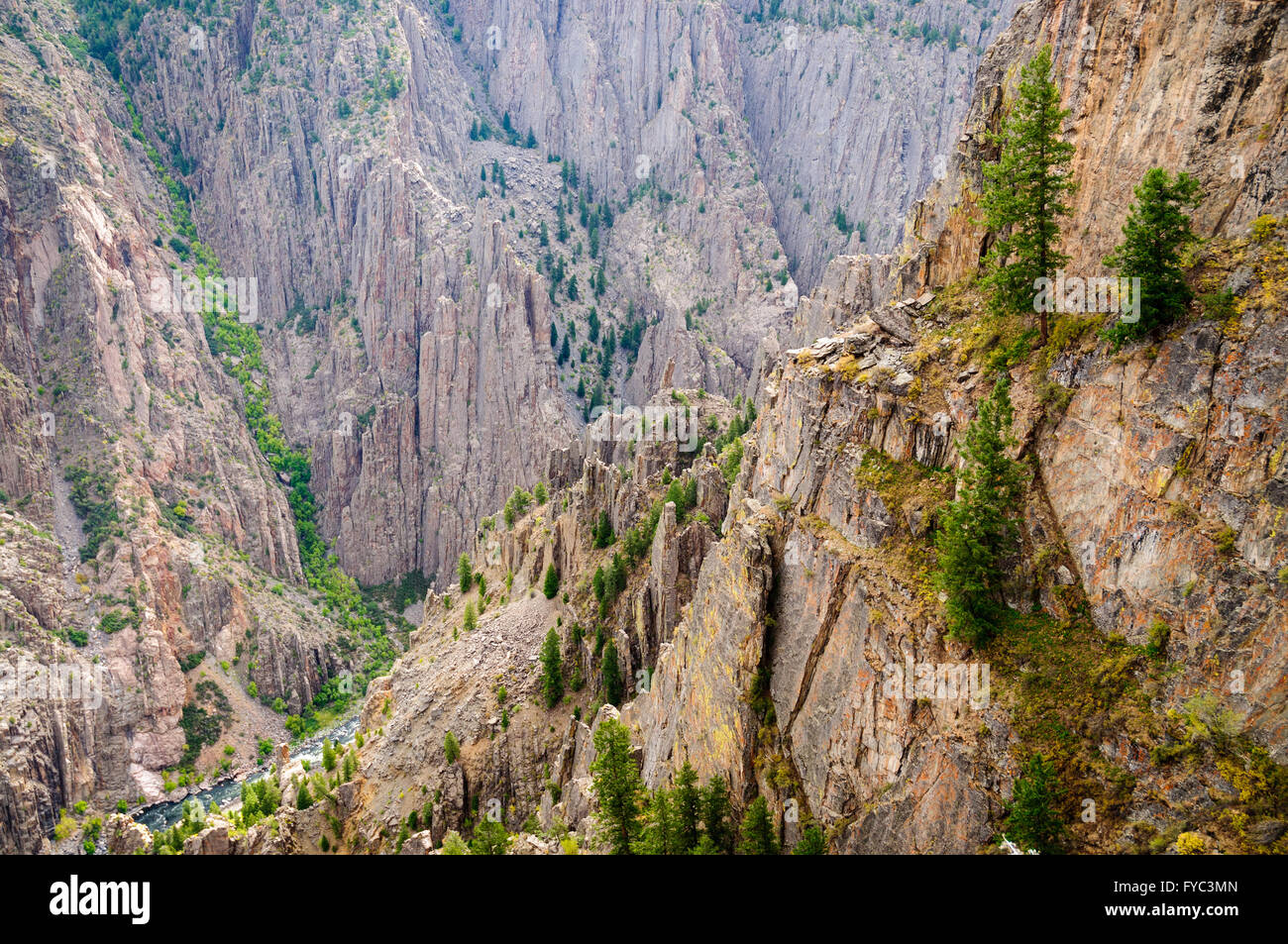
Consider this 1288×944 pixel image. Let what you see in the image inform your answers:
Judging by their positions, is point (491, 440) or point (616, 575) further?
point (491, 440)

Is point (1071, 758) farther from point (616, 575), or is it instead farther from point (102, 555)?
point (102, 555)

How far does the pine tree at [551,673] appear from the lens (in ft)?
260

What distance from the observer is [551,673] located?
7944cm

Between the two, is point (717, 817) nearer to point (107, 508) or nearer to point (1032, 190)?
point (1032, 190)

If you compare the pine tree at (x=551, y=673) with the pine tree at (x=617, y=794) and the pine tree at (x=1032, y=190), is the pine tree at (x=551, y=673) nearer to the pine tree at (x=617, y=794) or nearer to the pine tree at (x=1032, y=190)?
the pine tree at (x=617, y=794)

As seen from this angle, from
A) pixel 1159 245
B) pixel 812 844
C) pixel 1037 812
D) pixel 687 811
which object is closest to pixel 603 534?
pixel 687 811

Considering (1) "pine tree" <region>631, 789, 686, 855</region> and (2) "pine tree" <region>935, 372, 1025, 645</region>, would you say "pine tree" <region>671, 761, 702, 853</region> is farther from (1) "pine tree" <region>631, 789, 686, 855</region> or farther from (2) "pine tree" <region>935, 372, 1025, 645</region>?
(2) "pine tree" <region>935, 372, 1025, 645</region>

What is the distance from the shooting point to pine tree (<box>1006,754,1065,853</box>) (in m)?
26.0

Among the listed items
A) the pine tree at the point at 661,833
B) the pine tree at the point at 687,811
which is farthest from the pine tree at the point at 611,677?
the pine tree at the point at 687,811

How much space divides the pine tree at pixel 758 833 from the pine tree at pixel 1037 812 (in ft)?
35.3

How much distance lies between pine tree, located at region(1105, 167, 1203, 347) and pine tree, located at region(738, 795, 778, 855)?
23.1 metres
